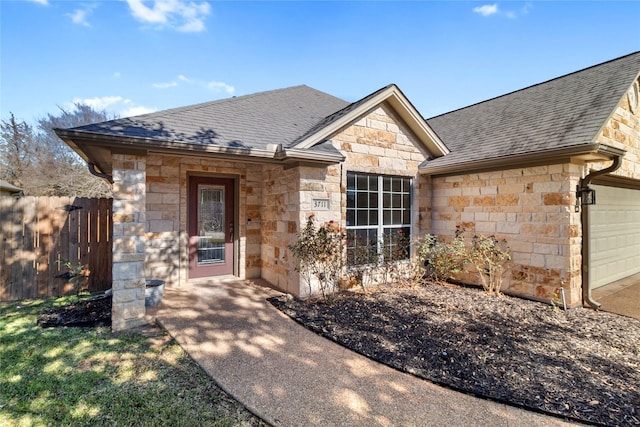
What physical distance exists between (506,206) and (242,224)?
6.05m

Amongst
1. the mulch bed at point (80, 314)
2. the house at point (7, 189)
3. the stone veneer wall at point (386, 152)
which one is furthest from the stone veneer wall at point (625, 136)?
the house at point (7, 189)

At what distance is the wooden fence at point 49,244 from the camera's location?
5.79 m

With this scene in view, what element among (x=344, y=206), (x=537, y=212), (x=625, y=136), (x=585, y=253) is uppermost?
(x=625, y=136)

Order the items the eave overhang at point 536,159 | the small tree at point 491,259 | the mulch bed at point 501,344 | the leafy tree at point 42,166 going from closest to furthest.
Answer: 1. the mulch bed at point 501,344
2. the eave overhang at point 536,159
3. the small tree at point 491,259
4. the leafy tree at point 42,166

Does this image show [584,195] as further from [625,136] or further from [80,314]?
[80,314]

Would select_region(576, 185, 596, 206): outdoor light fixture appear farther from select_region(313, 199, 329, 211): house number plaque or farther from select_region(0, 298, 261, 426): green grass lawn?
select_region(0, 298, 261, 426): green grass lawn

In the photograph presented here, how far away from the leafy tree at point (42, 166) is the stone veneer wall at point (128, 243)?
43.0 feet

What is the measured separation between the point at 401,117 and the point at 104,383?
743cm

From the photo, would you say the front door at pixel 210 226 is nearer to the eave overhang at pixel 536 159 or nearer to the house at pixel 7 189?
the eave overhang at pixel 536 159

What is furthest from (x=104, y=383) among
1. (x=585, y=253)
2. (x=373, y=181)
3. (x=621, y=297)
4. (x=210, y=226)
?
(x=621, y=297)

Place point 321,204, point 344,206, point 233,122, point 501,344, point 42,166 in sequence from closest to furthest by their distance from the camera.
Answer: point 501,344
point 321,204
point 233,122
point 344,206
point 42,166

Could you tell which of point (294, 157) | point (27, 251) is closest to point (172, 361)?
point (294, 157)

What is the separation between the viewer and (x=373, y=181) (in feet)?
23.2

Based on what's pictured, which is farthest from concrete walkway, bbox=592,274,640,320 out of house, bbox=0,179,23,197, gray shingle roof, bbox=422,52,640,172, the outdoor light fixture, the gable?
house, bbox=0,179,23,197
